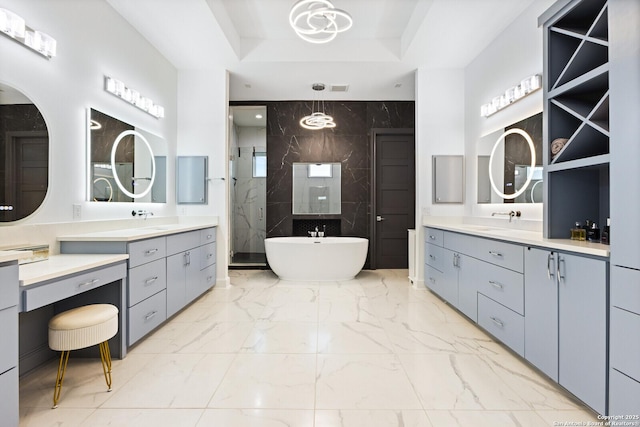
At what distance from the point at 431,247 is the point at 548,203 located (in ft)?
5.99

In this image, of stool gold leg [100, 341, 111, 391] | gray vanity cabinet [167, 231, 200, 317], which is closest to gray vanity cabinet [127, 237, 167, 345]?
gray vanity cabinet [167, 231, 200, 317]

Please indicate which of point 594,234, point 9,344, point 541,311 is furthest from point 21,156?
point 594,234

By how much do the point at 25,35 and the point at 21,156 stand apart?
2.45 ft

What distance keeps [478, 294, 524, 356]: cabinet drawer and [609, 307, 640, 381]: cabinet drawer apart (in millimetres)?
672

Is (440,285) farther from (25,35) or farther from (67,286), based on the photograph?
(25,35)

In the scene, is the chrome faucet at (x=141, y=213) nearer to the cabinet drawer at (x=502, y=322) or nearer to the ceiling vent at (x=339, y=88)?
the ceiling vent at (x=339, y=88)

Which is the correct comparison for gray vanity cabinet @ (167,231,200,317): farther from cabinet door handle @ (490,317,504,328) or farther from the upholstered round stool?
cabinet door handle @ (490,317,504,328)

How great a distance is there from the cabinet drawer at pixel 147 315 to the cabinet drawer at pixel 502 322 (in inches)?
104

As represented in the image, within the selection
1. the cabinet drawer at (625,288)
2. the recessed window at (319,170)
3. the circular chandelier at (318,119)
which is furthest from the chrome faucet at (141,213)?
the cabinet drawer at (625,288)

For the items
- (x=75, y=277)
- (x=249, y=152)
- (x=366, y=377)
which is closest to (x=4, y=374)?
(x=75, y=277)

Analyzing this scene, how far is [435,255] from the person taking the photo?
149 inches

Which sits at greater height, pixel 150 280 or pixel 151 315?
pixel 150 280

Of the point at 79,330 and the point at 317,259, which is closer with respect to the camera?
the point at 79,330

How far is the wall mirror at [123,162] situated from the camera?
2711 millimetres
